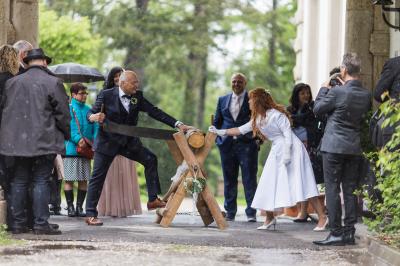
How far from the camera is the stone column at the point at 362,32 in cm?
1583

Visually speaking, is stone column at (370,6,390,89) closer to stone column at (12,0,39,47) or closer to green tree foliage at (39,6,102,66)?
stone column at (12,0,39,47)

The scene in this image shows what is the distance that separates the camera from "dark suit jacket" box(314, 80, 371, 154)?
39.1 ft

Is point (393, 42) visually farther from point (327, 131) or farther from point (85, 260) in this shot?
point (85, 260)

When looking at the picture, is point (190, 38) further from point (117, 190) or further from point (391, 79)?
point (391, 79)

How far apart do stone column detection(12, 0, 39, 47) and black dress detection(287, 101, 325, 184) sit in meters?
3.49

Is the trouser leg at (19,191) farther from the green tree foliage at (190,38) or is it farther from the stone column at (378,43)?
the green tree foliage at (190,38)

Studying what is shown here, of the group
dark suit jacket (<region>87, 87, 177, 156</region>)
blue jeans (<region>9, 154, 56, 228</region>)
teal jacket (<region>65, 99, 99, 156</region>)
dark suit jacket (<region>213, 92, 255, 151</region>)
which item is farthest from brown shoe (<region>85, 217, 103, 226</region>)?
dark suit jacket (<region>213, 92, 255, 151</region>)

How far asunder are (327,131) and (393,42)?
4390mm

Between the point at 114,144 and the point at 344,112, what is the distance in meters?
3.36

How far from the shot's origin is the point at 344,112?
12.0 metres

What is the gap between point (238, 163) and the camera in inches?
638

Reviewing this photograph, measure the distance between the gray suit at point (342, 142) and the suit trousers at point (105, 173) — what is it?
2.96m

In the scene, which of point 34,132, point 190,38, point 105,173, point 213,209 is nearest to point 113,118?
point 105,173

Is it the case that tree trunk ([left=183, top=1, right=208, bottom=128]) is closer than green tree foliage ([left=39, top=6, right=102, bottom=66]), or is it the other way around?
green tree foliage ([left=39, top=6, right=102, bottom=66])
